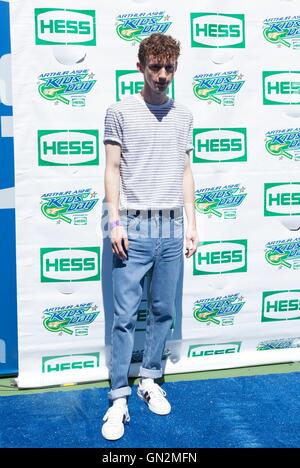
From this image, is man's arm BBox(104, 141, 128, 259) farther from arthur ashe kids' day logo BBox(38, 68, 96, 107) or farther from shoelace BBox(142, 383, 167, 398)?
shoelace BBox(142, 383, 167, 398)

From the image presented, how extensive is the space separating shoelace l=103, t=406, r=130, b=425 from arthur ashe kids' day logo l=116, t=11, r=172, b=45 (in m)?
1.81

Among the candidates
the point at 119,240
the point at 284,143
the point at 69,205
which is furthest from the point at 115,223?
the point at 284,143

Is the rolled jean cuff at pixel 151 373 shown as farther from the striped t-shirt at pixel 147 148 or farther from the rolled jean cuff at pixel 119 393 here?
the striped t-shirt at pixel 147 148

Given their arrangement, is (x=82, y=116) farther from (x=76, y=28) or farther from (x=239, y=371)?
(x=239, y=371)

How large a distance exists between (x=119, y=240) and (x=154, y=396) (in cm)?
82

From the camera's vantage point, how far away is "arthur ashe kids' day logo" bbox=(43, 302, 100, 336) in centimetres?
304

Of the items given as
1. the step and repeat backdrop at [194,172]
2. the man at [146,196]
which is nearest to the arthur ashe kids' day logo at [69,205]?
the step and repeat backdrop at [194,172]

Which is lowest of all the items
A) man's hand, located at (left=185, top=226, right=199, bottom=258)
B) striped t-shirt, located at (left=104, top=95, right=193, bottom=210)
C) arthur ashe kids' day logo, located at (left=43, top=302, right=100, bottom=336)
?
arthur ashe kids' day logo, located at (left=43, top=302, right=100, bottom=336)

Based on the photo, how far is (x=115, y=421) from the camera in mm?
2574

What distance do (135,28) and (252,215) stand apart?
1182 millimetres

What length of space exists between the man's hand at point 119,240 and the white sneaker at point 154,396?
73 cm

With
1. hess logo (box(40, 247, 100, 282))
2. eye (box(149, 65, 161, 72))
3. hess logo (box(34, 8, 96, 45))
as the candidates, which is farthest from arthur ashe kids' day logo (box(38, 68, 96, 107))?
hess logo (box(40, 247, 100, 282))

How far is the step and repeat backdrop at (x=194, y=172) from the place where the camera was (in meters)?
2.88
